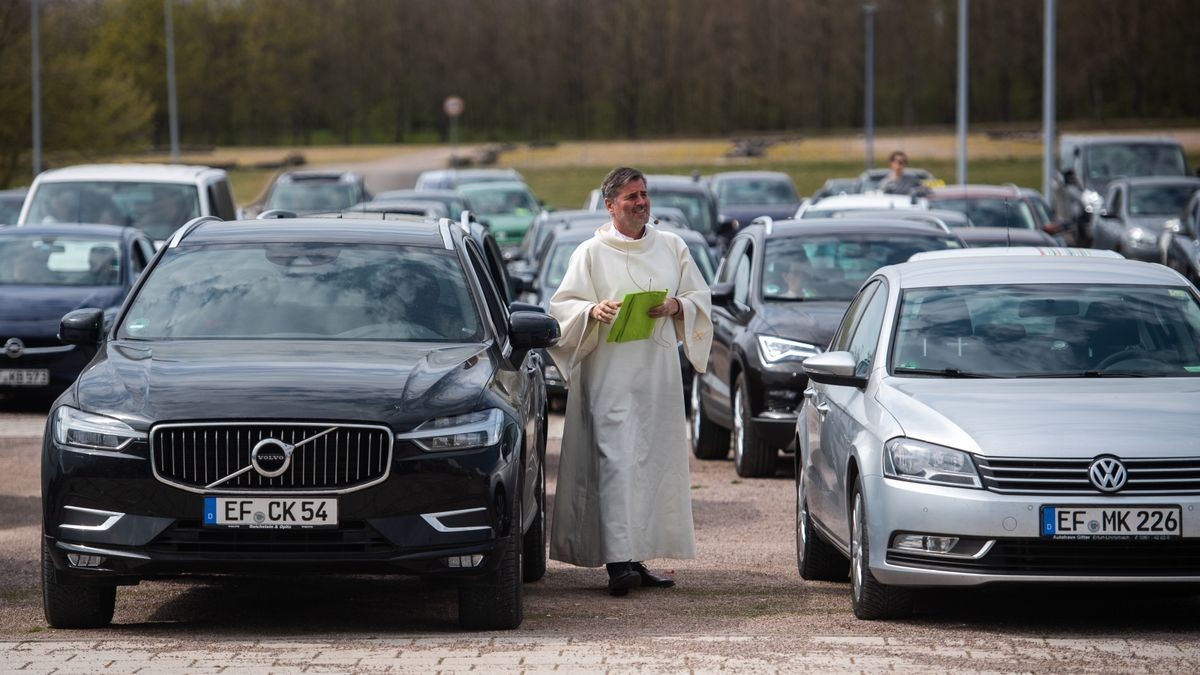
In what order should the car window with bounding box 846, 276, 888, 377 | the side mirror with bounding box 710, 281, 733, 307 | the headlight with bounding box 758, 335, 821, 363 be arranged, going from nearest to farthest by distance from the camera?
the car window with bounding box 846, 276, 888, 377
the headlight with bounding box 758, 335, 821, 363
the side mirror with bounding box 710, 281, 733, 307

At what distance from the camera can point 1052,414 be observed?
7250mm

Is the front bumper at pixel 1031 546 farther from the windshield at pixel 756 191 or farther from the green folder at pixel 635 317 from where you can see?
the windshield at pixel 756 191

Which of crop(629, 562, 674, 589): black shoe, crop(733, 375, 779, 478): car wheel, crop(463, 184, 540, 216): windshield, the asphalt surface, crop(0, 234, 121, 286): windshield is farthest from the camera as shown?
crop(463, 184, 540, 216): windshield

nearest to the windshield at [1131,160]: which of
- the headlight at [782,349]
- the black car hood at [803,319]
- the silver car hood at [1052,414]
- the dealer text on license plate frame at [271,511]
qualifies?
the black car hood at [803,319]

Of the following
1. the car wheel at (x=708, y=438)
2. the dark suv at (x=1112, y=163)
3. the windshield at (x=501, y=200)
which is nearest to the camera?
the car wheel at (x=708, y=438)

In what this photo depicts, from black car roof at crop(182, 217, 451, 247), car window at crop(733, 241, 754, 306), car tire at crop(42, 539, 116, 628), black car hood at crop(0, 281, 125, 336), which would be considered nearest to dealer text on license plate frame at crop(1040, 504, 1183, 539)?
black car roof at crop(182, 217, 451, 247)

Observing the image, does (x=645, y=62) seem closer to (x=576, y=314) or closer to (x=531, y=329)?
(x=576, y=314)

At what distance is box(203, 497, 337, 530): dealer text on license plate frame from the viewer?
6980 mm

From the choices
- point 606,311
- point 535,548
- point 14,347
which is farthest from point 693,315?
point 14,347

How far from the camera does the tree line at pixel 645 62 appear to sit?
10788 centimetres

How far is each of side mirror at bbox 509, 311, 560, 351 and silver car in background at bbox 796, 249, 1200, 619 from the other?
109cm

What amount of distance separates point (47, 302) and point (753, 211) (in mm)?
19783

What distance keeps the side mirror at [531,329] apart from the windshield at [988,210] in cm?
1591

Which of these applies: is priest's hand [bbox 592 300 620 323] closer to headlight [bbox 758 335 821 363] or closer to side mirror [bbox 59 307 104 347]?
side mirror [bbox 59 307 104 347]
